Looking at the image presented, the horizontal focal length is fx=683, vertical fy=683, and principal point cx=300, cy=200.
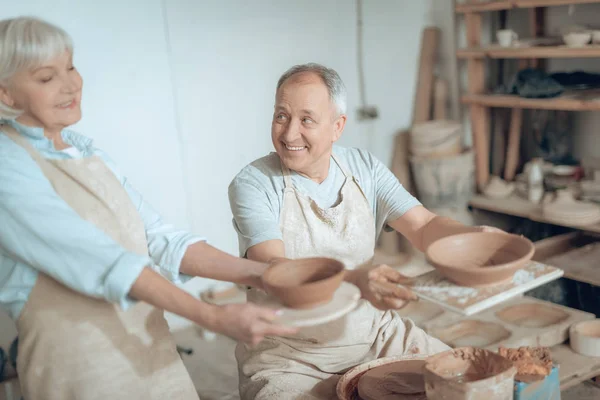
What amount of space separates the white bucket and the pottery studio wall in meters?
0.57

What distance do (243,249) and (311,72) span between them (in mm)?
673

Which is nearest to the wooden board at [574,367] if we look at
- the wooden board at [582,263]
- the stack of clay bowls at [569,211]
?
the wooden board at [582,263]

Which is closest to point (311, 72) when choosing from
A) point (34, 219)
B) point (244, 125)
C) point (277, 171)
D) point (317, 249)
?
point (277, 171)

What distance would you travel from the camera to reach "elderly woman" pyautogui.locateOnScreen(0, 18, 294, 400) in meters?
1.76

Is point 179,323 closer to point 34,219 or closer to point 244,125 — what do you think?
point 244,125

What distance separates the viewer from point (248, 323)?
1756mm

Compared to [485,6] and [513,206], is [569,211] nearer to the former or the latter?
[513,206]

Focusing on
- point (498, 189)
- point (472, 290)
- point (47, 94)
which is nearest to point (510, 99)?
point (498, 189)

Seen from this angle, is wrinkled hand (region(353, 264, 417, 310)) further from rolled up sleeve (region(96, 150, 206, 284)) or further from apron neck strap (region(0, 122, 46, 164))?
apron neck strap (region(0, 122, 46, 164))

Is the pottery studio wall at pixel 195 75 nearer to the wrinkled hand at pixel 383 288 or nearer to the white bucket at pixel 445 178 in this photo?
the white bucket at pixel 445 178

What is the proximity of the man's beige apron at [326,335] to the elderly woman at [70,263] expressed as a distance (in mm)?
354

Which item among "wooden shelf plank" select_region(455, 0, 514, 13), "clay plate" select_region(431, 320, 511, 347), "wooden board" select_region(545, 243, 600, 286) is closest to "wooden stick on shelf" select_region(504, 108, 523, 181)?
"wooden shelf plank" select_region(455, 0, 514, 13)

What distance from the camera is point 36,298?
185 cm

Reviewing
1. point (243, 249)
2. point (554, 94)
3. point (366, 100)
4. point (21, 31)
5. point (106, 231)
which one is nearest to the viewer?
point (21, 31)
